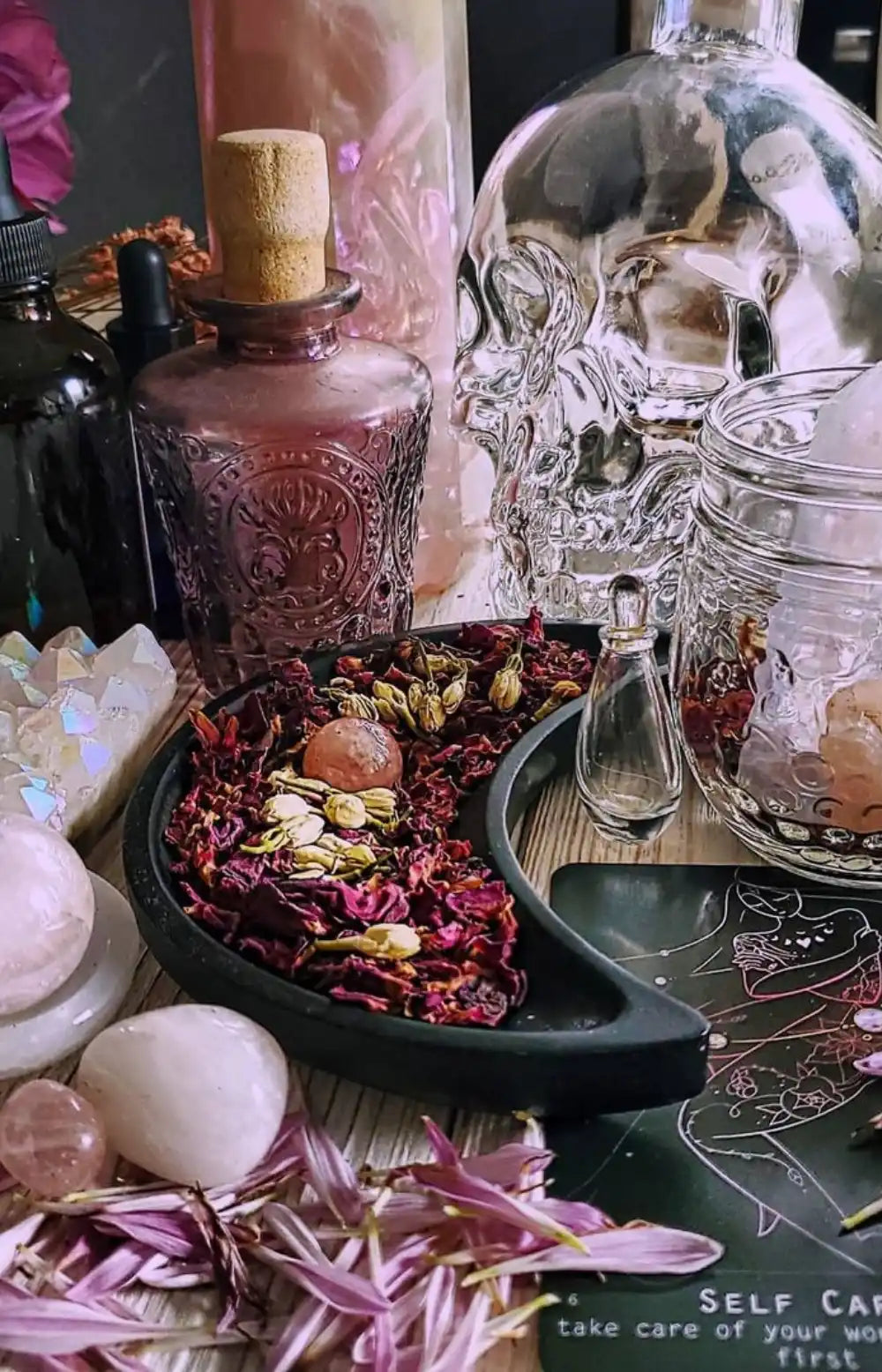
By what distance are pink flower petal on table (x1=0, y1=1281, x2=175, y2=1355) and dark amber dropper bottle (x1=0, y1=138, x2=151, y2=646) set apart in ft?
1.14

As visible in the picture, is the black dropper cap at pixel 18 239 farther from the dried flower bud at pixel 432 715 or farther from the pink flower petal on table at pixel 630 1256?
the pink flower petal on table at pixel 630 1256

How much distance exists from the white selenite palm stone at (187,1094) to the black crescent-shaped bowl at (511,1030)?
0.05 feet

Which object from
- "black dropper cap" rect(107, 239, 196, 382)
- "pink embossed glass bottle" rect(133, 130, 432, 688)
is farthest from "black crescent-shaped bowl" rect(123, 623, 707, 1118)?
"black dropper cap" rect(107, 239, 196, 382)

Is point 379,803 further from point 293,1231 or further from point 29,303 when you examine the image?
point 29,303

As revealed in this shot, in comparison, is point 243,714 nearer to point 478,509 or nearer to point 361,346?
point 361,346

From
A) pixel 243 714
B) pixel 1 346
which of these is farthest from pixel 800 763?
pixel 1 346

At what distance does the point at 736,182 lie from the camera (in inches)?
23.3

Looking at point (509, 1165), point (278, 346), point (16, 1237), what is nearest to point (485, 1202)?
point (509, 1165)

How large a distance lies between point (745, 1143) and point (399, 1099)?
93mm

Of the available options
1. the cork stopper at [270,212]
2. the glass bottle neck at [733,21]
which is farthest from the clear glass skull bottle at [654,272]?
the cork stopper at [270,212]

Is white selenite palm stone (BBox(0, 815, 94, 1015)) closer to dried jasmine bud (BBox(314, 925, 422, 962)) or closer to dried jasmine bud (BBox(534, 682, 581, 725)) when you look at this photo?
dried jasmine bud (BBox(314, 925, 422, 962))

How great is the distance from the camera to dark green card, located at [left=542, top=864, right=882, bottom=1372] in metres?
0.30

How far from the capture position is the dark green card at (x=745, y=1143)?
305 mm

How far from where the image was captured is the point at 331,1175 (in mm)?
357
